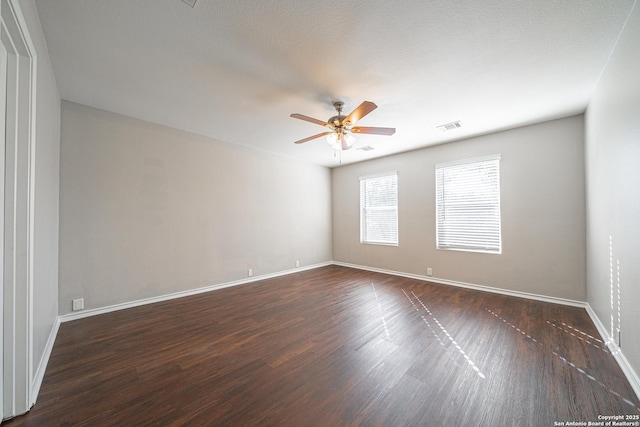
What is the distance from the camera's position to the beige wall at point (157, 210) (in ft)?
9.62

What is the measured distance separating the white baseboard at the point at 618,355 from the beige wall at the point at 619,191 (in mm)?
30

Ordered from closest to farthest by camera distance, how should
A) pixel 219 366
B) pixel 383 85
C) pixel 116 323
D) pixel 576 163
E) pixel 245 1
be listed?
pixel 245 1 < pixel 219 366 < pixel 383 85 < pixel 116 323 < pixel 576 163

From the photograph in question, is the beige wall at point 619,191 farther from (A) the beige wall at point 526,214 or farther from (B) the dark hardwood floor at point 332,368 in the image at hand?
(A) the beige wall at point 526,214

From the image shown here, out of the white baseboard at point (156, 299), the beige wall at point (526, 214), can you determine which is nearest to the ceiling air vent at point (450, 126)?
the beige wall at point (526, 214)

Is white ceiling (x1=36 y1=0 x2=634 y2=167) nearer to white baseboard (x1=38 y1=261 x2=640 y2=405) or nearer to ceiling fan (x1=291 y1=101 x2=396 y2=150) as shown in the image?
ceiling fan (x1=291 y1=101 x2=396 y2=150)

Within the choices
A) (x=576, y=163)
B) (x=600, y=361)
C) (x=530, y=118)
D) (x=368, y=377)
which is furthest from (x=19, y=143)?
(x=576, y=163)

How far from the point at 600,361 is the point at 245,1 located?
13.0ft

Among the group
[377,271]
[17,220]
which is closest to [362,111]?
[17,220]

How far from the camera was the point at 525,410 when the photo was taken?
1484mm

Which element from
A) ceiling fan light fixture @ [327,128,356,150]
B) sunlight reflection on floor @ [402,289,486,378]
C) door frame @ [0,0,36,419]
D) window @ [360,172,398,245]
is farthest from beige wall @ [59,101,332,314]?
sunlight reflection on floor @ [402,289,486,378]

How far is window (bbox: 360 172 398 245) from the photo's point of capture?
17.3 feet

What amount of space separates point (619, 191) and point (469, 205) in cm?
218

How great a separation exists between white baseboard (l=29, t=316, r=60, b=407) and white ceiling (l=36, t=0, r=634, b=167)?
261cm

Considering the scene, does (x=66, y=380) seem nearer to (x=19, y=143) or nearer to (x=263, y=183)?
(x=19, y=143)
